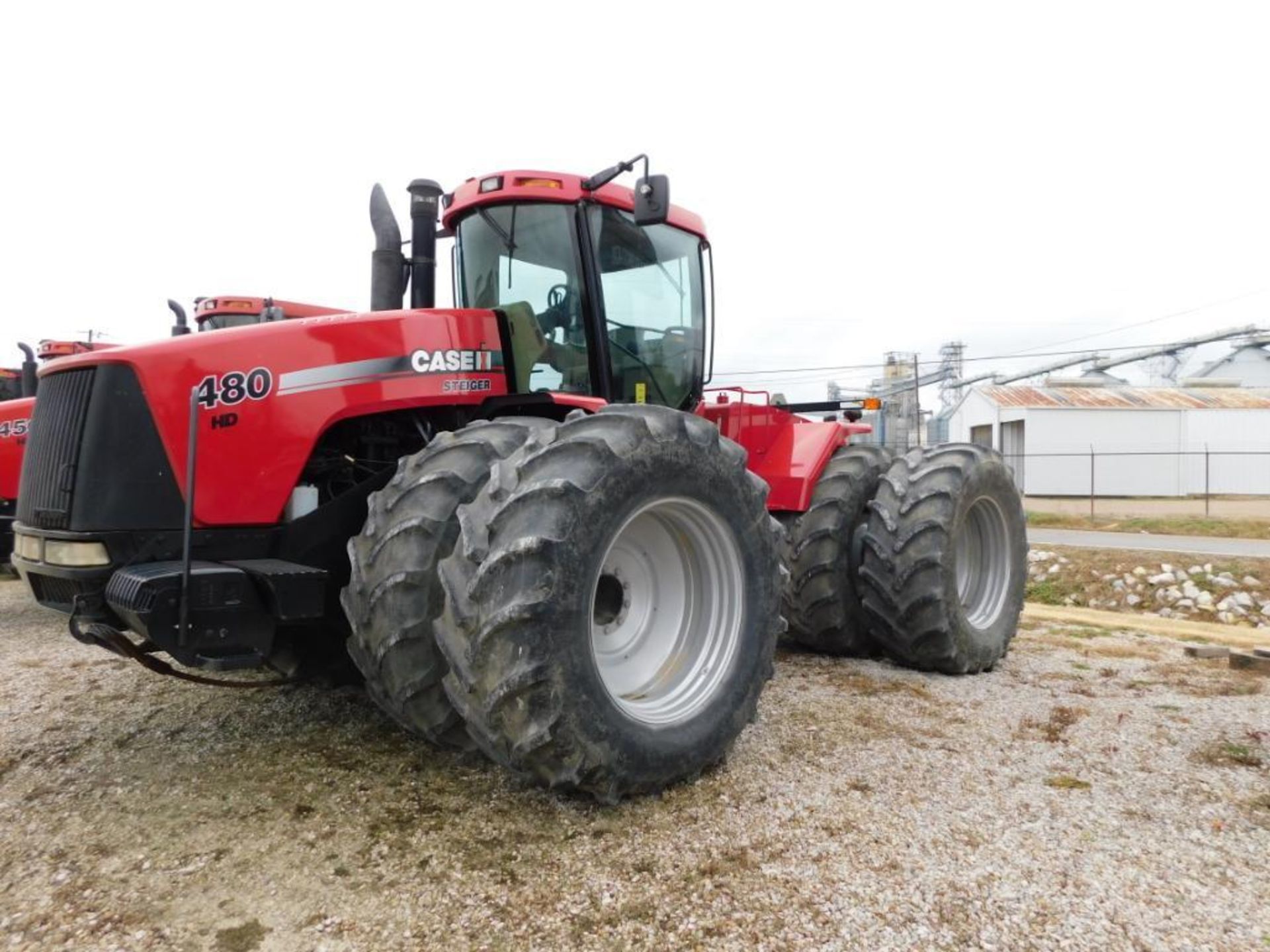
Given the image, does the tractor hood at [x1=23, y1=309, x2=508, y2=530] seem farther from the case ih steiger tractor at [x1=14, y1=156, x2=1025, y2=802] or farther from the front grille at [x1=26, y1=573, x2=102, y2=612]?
the front grille at [x1=26, y1=573, x2=102, y2=612]

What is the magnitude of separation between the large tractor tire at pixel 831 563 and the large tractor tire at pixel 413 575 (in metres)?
2.38

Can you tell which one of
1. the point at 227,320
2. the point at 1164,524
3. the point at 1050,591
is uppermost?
the point at 227,320

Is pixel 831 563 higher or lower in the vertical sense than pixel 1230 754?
higher

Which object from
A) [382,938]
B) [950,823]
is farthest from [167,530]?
[950,823]

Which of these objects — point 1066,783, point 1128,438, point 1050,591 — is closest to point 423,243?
point 1066,783

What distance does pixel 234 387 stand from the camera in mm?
3084

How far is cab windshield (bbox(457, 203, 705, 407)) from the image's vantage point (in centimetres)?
413

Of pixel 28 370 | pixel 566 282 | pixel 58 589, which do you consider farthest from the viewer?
pixel 28 370

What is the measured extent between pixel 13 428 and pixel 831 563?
6298 millimetres

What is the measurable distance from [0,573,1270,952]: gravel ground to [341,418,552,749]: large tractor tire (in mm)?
362

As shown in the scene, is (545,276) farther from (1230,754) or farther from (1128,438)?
(1128,438)

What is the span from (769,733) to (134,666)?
3797mm

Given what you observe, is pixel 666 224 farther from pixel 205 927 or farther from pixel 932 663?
pixel 205 927

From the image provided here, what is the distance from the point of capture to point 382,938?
2.17 metres
